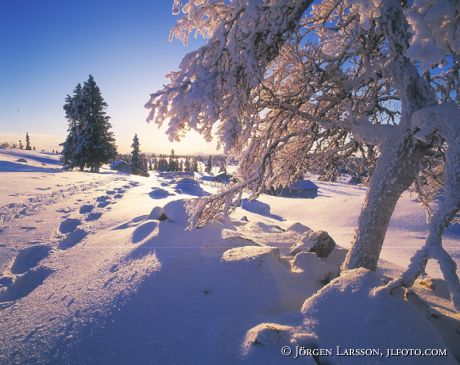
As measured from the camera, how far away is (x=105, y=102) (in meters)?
27.0

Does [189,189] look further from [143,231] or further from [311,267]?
[311,267]

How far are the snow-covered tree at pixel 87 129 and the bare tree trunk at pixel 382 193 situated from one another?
1089 inches

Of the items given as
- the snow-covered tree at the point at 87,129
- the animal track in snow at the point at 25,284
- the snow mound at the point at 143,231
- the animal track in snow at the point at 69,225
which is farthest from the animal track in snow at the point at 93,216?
the snow-covered tree at the point at 87,129

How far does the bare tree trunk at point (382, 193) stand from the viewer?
267cm

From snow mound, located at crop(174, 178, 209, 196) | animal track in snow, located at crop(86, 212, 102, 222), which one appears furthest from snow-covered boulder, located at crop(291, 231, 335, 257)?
snow mound, located at crop(174, 178, 209, 196)

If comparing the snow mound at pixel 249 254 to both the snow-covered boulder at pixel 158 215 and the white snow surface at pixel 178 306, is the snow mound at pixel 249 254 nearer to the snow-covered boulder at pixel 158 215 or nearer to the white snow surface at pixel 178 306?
the white snow surface at pixel 178 306

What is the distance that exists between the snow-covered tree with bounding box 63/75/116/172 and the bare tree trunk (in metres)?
27.7

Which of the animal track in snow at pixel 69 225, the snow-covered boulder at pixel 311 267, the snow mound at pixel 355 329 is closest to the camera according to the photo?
the snow mound at pixel 355 329

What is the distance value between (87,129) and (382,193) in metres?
29.3

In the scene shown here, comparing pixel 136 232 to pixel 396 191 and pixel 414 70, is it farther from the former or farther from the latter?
pixel 414 70

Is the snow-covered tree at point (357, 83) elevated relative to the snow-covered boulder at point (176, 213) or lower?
elevated

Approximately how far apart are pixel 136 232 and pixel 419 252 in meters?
3.78

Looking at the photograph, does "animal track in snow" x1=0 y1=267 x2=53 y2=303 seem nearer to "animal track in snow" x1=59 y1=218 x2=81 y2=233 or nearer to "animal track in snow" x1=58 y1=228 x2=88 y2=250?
"animal track in snow" x1=58 y1=228 x2=88 y2=250

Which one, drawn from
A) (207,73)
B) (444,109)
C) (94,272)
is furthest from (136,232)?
(444,109)
